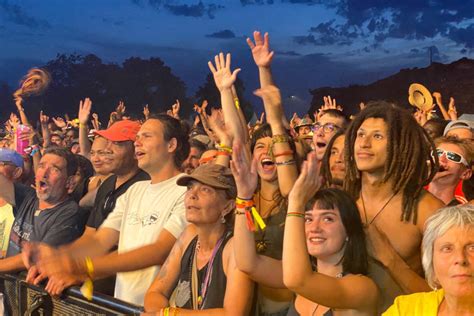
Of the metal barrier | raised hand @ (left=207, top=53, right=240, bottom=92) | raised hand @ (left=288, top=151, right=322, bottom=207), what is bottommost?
the metal barrier

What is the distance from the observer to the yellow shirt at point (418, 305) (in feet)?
5.68

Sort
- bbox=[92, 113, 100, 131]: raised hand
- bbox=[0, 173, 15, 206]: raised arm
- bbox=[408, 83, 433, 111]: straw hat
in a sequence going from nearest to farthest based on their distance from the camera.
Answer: bbox=[0, 173, 15, 206]: raised arm → bbox=[408, 83, 433, 111]: straw hat → bbox=[92, 113, 100, 131]: raised hand

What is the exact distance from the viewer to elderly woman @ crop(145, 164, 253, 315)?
2322 millimetres

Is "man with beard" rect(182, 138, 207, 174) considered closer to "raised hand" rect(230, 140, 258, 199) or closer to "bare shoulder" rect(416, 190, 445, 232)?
"raised hand" rect(230, 140, 258, 199)

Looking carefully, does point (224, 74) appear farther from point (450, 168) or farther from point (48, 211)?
point (48, 211)

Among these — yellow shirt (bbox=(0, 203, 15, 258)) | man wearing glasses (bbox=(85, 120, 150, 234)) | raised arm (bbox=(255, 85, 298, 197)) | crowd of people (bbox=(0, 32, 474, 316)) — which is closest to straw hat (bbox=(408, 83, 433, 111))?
crowd of people (bbox=(0, 32, 474, 316))

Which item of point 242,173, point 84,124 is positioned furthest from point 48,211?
point 242,173

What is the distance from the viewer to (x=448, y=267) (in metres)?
1.71

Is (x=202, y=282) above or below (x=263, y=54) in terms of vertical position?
below

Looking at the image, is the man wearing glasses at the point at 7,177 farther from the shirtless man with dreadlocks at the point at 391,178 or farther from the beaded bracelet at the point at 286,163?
the shirtless man with dreadlocks at the point at 391,178

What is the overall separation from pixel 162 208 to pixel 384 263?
3.71 feet

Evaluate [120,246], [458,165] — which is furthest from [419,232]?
[120,246]

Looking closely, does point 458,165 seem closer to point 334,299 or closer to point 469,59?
point 334,299

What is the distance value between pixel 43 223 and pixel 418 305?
7.81 ft
